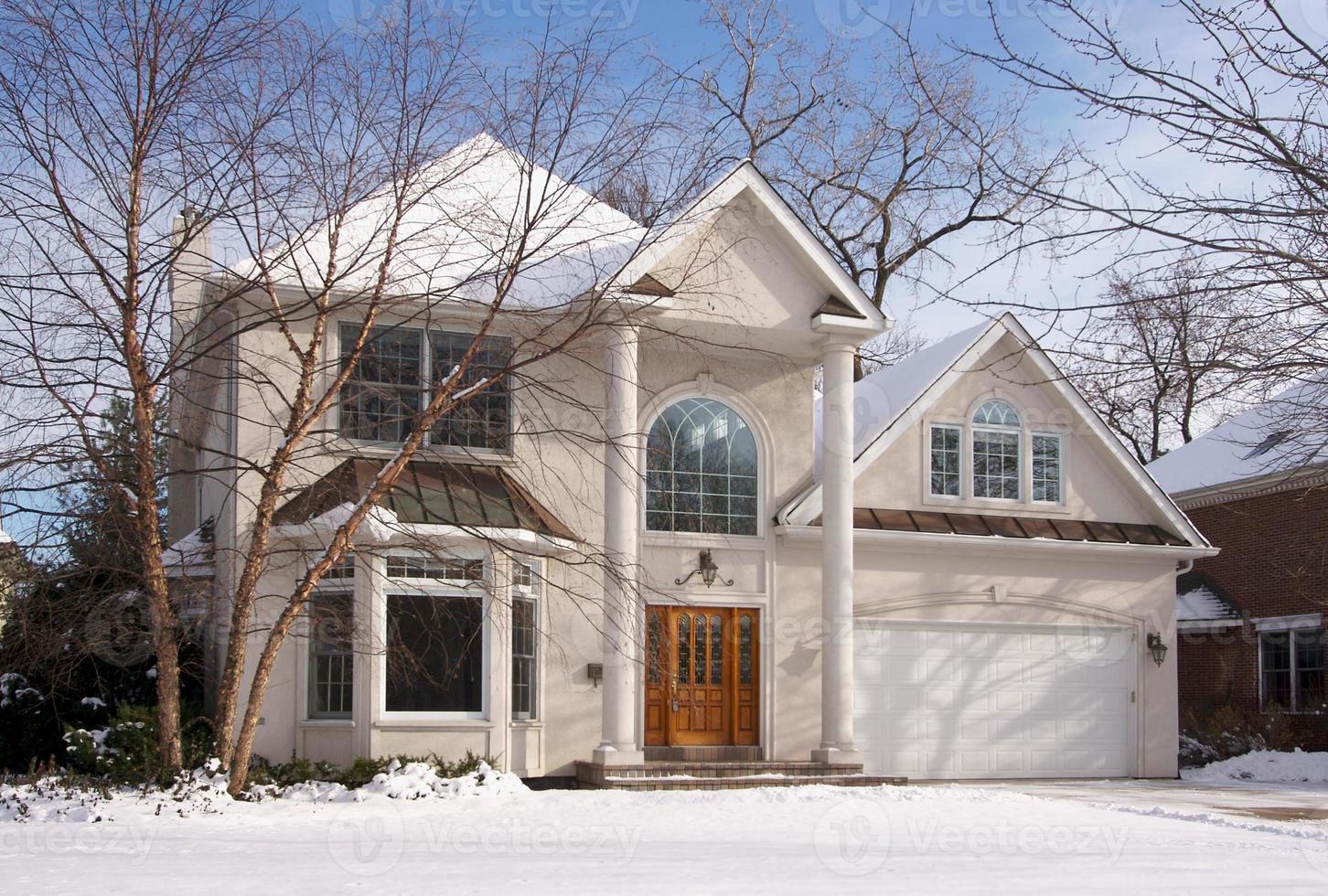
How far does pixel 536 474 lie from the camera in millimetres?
16078

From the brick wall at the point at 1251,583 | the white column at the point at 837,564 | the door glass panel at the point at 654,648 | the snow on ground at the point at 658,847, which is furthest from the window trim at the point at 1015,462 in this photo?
the snow on ground at the point at 658,847

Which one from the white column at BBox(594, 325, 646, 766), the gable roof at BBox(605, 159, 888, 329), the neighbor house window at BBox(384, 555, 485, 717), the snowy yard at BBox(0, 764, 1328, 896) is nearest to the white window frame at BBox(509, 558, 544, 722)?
the neighbor house window at BBox(384, 555, 485, 717)

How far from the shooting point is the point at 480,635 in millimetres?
14922

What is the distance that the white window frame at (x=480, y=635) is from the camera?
1420 cm

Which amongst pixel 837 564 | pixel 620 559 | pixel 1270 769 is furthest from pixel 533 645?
pixel 1270 769

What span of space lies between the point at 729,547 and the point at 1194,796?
621 centimetres

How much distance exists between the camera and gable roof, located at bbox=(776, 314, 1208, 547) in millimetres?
17734

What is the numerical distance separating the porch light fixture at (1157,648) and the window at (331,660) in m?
11.1

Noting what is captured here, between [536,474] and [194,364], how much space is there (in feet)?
13.4

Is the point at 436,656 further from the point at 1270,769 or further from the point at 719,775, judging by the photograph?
the point at 1270,769

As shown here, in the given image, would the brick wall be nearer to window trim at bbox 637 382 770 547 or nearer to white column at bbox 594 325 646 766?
window trim at bbox 637 382 770 547

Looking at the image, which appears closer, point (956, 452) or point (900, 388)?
point (956, 452)

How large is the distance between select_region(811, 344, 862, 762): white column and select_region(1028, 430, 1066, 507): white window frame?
3854 millimetres

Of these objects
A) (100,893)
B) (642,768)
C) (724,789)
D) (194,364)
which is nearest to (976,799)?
(724,789)
